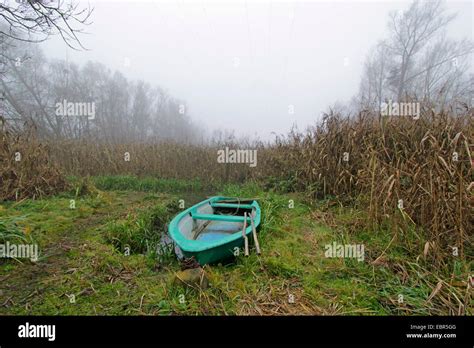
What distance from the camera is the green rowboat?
2475 millimetres

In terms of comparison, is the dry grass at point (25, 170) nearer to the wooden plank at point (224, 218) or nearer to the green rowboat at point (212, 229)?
the green rowboat at point (212, 229)

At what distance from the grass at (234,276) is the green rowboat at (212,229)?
0.68ft

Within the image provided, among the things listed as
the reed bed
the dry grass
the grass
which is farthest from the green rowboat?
the dry grass

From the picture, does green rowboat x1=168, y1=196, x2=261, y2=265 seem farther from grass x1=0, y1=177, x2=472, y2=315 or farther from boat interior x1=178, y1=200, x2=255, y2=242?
grass x1=0, y1=177, x2=472, y2=315

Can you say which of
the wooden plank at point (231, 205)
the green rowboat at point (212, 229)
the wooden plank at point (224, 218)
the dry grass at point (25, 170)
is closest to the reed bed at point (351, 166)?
the dry grass at point (25, 170)

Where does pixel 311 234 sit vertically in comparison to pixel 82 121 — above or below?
below

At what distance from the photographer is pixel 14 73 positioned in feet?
57.0

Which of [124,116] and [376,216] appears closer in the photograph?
[376,216]

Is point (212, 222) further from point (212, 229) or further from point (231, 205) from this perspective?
point (231, 205)

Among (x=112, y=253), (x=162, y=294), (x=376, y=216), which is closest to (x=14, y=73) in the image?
(x=112, y=253)

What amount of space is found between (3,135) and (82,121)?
50.4ft

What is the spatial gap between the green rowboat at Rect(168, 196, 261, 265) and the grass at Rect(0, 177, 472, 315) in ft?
0.68

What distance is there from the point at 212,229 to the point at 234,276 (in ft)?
5.06
